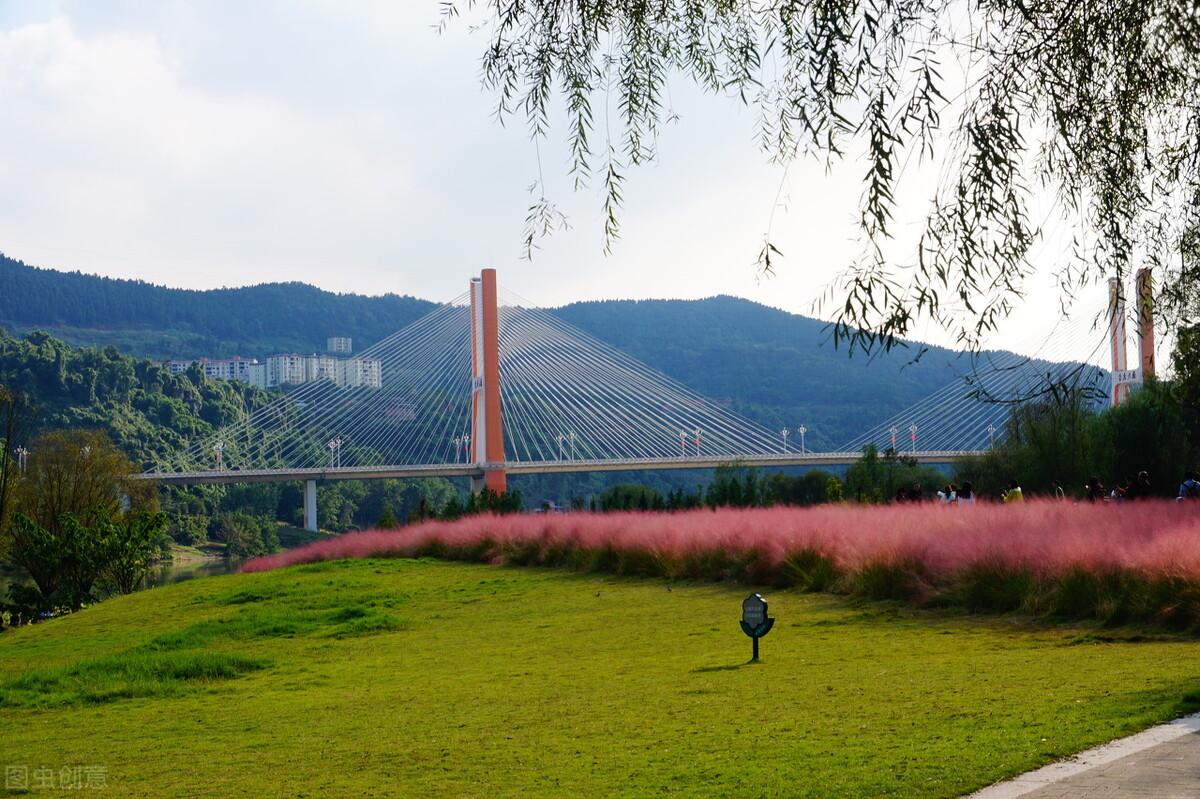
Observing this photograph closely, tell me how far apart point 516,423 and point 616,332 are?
123 ft

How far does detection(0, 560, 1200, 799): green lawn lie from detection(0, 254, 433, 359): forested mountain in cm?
10799

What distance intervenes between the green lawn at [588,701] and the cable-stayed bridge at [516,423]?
123ft

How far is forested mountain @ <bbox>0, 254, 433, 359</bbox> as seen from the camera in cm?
12388

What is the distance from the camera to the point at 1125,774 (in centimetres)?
477

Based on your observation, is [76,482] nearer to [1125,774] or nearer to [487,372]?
[487,372]

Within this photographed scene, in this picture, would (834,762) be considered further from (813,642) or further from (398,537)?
(398,537)

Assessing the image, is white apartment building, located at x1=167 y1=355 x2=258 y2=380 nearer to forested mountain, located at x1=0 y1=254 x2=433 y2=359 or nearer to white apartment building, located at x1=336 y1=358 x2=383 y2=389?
forested mountain, located at x1=0 y1=254 x2=433 y2=359

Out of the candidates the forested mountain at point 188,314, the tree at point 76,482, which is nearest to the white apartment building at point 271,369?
the forested mountain at point 188,314

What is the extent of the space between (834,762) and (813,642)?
5.22m

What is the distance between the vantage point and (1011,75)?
4.54 metres

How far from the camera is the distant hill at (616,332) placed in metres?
89.1

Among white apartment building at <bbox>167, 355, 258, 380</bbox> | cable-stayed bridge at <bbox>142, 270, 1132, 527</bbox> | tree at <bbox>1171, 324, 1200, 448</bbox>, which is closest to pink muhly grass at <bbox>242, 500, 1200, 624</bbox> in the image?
tree at <bbox>1171, 324, 1200, 448</bbox>

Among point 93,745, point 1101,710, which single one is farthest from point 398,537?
point 1101,710

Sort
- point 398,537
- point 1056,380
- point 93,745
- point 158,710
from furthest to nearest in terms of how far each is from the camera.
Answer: point 398,537 → point 158,710 → point 93,745 → point 1056,380
